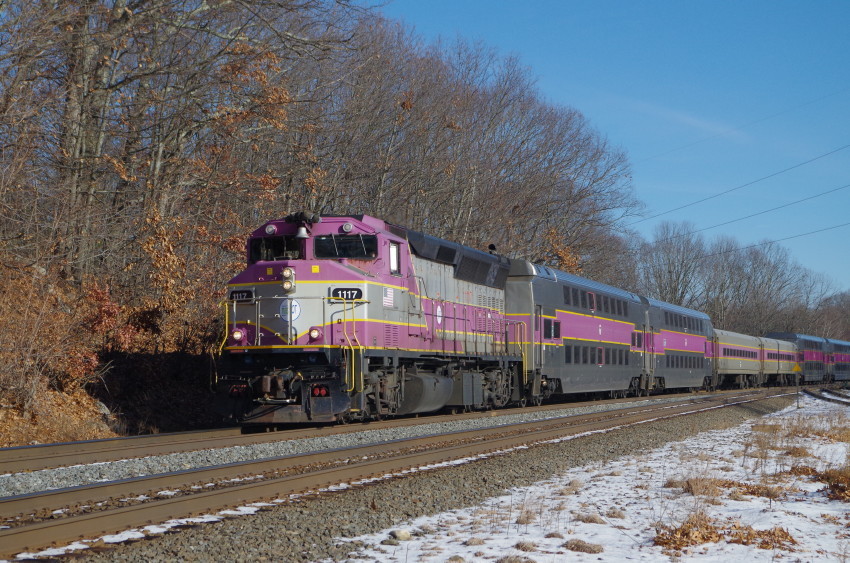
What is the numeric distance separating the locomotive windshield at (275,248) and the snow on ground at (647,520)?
6.66 metres

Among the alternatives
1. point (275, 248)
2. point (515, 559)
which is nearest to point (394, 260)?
point (275, 248)

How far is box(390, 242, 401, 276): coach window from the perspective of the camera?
15430 mm

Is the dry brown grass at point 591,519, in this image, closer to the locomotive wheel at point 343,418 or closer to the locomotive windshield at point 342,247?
the locomotive wheel at point 343,418

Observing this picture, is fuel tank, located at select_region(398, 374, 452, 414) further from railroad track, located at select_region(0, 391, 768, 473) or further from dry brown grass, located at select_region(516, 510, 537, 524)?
dry brown grass, located at select_region(516, 510, 537, 524)

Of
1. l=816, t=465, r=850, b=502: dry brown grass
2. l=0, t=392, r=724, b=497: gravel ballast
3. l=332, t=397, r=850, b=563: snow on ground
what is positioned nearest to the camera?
l=332, t=397, r=850, b=563: snow on ground

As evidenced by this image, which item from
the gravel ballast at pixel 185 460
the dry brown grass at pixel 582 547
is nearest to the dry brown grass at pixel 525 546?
the dry brown grass at pixel 582 547

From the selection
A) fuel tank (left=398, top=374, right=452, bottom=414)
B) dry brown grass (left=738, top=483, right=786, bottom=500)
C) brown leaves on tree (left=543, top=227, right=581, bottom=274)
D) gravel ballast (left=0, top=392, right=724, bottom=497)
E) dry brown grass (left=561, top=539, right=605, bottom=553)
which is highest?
brown leaves on tree (left=543, top=227, right=581, bottom=274)

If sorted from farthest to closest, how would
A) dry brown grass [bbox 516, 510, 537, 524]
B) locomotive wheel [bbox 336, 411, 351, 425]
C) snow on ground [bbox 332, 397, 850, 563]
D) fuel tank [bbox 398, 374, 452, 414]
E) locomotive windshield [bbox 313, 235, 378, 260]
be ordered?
fuel tank [bbox 398, 374, 452, 414], locomotive wheel [bbox 336, 411, 351, 425], locomotive windshield [bbox 313, 235, 378, 260], dry brown grass [bbox 516, 510, 537, 524], snow on ground [bbox 332, 397, 850, 563]

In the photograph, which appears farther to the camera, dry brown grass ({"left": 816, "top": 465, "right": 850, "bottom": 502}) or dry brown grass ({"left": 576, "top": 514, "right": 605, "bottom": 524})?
dry brown grass ({"left": 816, "top": 465, "right": 850, "bottom": 502})

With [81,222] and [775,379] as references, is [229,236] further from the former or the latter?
[775,379]

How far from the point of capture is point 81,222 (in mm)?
17938

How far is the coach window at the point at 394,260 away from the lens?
1543 cm

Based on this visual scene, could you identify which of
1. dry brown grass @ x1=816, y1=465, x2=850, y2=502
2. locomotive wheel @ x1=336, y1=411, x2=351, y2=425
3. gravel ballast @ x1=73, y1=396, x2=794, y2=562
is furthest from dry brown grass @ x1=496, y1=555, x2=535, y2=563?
locomotive wheel @ x1=336, y1=411, x2=351, y2=425

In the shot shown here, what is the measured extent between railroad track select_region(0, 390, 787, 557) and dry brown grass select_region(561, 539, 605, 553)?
10.2 ft
